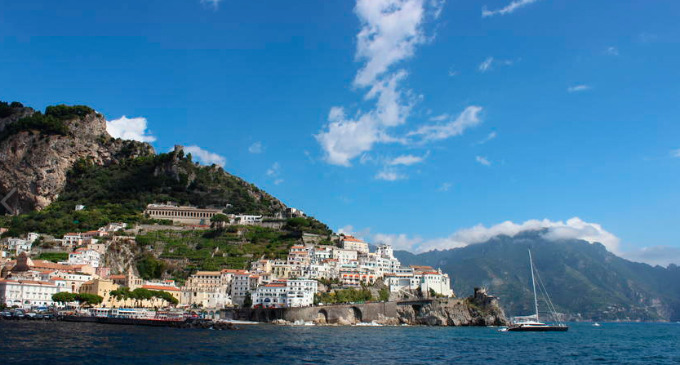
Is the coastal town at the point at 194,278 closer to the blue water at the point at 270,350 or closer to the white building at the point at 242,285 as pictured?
the white building at the point at 242,285

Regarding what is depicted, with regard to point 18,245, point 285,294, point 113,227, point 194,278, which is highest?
point 113,227

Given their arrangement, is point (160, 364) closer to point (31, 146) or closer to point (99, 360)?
point (99, 360)

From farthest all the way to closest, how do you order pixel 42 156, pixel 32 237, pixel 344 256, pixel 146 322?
pixel 42 156
pixel 344 256
pixel 32 237
pixel 146 322

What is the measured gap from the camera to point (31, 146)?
4569 inches

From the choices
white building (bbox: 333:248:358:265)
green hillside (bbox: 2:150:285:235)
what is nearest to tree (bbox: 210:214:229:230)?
green hillside (bbox: 2:150:285:235)

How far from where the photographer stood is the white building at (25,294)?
2660 inches

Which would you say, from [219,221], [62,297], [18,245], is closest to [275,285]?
[219,221]

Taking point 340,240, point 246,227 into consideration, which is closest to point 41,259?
point 246,227

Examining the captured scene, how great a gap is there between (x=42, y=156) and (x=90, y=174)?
31.7ft

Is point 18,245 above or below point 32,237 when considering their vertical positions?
below

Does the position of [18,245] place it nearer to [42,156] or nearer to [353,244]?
[42,156]

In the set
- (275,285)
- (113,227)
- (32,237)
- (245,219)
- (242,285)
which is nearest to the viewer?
(275,285)

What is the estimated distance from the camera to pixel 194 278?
8175 cm

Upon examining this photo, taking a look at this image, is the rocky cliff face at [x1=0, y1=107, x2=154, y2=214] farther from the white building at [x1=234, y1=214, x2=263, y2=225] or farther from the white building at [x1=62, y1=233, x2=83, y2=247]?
the white building at [x1=234, y1=214, x2=263, y2=225]
